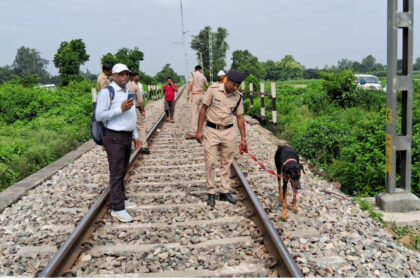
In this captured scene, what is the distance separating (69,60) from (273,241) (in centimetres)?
3676

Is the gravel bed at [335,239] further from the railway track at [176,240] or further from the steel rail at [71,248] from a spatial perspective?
the steel rail at [71,248]

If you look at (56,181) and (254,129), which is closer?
(56,181)

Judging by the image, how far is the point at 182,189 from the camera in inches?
240

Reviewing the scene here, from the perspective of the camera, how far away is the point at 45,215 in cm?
518

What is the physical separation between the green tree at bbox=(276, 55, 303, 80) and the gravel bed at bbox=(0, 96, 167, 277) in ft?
375

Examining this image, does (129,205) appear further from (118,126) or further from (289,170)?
(289,170)

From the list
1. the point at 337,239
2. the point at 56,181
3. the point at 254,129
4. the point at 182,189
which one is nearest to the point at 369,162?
the point at 337,239

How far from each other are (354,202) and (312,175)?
154 cm

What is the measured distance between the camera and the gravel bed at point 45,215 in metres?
3.99

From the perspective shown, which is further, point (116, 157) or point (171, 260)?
point (116, 157)

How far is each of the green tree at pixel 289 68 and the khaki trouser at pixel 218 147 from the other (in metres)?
115

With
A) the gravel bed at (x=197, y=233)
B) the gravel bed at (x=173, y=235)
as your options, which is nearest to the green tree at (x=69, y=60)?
the gravel bed at (x=197, y=233)

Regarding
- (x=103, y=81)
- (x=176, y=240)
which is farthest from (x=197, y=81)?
(x=176, y=240)

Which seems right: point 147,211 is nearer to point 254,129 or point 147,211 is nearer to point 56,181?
point 56,181
